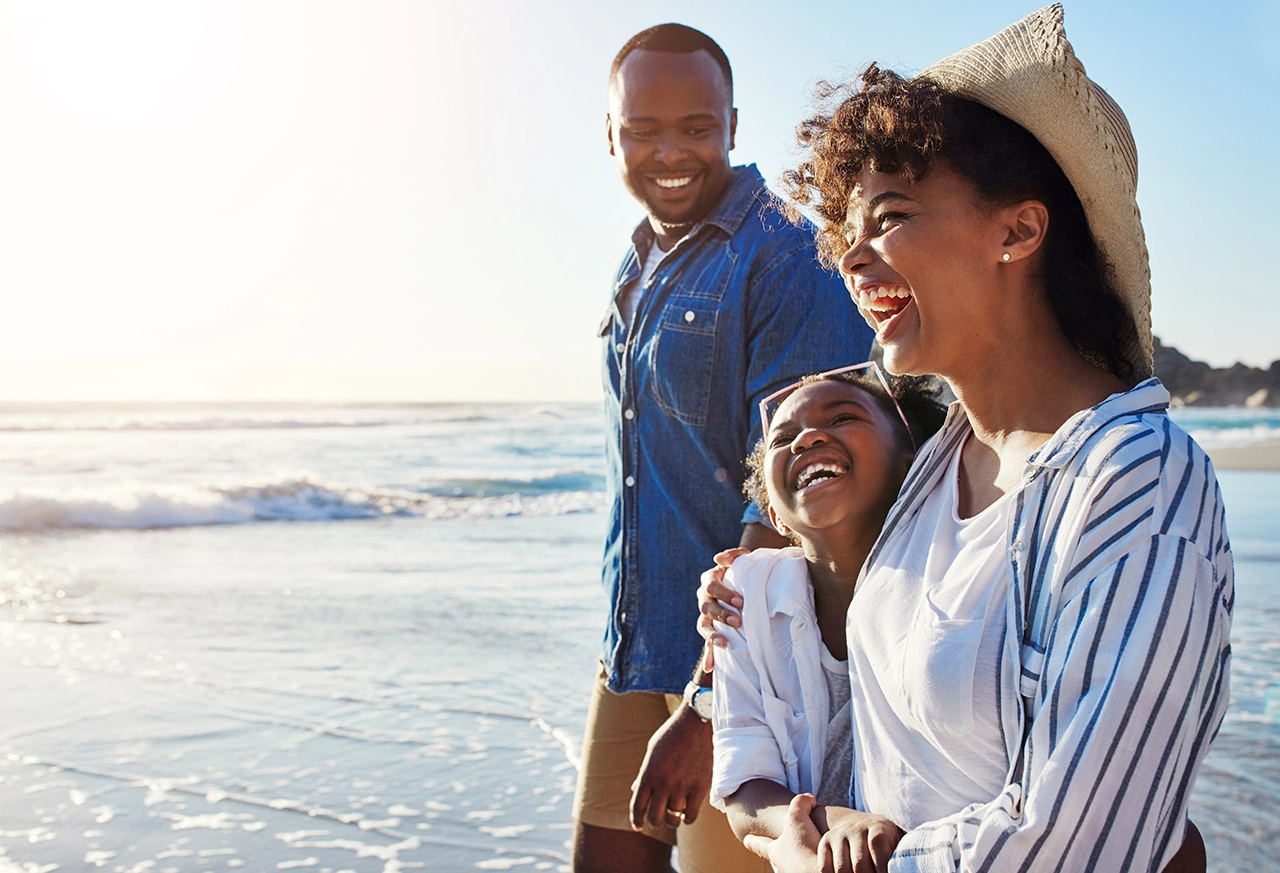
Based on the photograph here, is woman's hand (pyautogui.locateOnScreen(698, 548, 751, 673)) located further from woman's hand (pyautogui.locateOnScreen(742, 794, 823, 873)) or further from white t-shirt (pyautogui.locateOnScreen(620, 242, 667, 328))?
white t-shirt (pyautogui.locateOnScreen(620, 242, 667, 328))

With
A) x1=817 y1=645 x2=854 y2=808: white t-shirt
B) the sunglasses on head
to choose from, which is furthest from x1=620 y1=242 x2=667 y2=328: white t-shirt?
x1=817 y1=645 x2=854 y2=808: white t-shirt

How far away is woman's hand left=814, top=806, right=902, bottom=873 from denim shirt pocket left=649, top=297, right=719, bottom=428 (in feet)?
3.88

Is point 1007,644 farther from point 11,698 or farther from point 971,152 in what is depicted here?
point 11,698

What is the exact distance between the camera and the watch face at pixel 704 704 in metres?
2.15

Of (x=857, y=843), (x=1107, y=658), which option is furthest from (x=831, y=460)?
(x=1107, y=658)

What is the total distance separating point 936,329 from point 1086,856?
0.73 meters

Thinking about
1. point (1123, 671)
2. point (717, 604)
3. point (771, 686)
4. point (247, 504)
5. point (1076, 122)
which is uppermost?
point (1076, 122)

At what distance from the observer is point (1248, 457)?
14.6 metres

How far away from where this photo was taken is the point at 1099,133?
1452 millimetres

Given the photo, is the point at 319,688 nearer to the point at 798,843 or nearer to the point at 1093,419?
the point at 798,843

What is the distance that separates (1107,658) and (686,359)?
1498mm

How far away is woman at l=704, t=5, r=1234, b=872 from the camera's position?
1.19 meters

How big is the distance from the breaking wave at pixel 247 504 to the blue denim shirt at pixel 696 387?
1108cm

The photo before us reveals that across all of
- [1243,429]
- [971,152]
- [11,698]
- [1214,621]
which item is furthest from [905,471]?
[1243,429]
